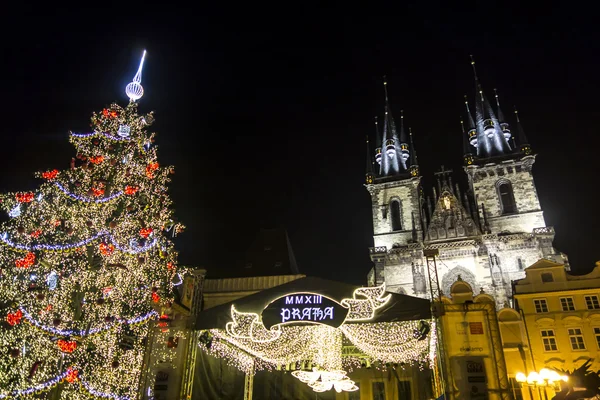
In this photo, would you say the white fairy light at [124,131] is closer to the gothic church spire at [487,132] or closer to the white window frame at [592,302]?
the white window frame at [592,302]

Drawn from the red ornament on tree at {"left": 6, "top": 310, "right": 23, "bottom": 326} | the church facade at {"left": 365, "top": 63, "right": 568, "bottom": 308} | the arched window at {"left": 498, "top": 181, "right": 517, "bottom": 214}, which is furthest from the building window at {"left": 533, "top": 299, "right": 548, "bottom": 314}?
the red ornament on tree at {"left": 6, "top": 310, "right": 23, "bottom": 326}

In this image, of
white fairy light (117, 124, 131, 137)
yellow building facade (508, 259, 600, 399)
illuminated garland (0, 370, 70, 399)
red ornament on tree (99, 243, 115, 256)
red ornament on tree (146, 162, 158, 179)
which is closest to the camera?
illuminated garland (0, 370, 70, 399)

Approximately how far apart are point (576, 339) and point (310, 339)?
14.6 meters

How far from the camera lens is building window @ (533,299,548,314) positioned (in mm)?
20844

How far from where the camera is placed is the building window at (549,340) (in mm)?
19906

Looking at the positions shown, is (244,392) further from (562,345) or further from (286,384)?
(562,345)

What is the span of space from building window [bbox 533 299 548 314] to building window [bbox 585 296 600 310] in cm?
178

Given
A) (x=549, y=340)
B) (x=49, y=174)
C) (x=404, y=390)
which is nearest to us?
(x=49, y=174)

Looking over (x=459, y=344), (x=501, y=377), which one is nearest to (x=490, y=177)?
(x=459, y=344)

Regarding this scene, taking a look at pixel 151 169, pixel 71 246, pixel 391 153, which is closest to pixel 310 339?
pixel 151 169

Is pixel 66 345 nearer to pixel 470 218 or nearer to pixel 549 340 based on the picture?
pixel 549 340

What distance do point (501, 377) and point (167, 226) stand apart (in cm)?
1051

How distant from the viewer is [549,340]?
20.1 m

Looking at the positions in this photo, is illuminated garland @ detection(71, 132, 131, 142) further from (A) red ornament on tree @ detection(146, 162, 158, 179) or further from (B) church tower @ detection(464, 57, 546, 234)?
(B) church tower @ detection(464, 57, 546, 234)
